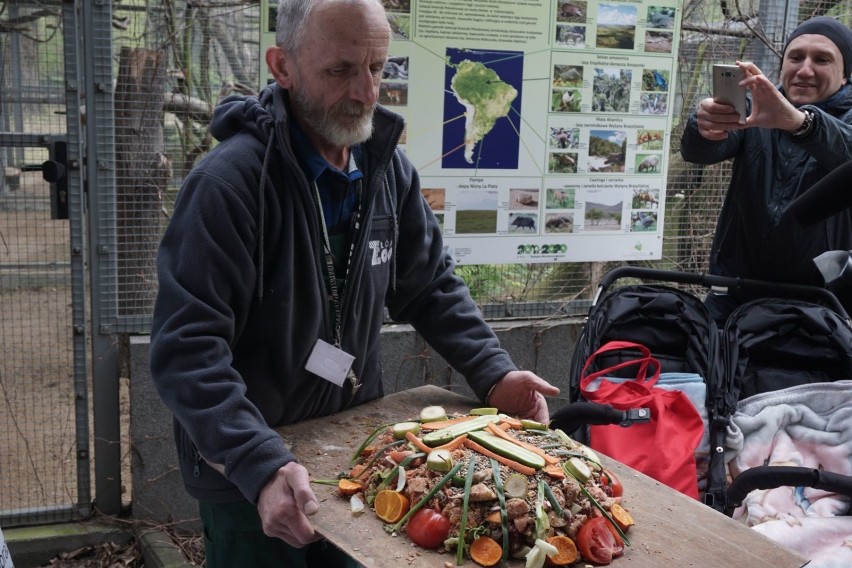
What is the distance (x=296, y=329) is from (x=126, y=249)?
2.02 metres

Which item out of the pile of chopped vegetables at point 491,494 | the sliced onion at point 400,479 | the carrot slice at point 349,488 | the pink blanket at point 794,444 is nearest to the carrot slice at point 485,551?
the pile of chopped vegetables at point 491,494

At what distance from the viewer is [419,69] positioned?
4.26 m

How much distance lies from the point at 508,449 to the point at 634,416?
1.13m

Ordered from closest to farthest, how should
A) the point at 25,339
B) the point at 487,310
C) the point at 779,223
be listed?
the point at 779,223 < the point at 25,339 < the point at 487,310

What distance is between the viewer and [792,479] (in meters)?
2.76

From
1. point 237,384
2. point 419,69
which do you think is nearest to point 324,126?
point 237,384

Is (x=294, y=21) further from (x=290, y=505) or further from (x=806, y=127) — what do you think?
(x=806, y=127)

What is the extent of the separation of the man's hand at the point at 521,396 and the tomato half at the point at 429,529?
711mm

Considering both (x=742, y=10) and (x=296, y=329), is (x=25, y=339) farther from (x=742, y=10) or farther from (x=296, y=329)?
(x=742, y=10)

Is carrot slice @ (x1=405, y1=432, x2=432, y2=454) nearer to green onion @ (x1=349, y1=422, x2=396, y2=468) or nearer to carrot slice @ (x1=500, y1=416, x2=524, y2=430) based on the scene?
green onion @ (x1=349, y1=422, x2=396, y2=468)

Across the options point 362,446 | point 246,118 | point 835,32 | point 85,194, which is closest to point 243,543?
point 362,446

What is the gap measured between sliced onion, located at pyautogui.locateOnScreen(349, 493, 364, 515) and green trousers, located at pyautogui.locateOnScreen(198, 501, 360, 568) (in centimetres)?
40

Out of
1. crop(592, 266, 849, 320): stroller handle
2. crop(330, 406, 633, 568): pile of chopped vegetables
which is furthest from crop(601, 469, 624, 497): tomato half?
crop(592, 266, 849, 320): stroller handle

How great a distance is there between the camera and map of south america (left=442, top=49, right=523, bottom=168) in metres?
4.34
